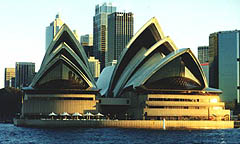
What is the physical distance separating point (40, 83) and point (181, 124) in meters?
39.1

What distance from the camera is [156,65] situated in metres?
141

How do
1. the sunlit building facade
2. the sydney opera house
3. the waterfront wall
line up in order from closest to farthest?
the waterfront wall → the sydney opera house → the sunlit building facade

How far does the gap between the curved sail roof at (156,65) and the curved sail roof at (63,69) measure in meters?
11.4

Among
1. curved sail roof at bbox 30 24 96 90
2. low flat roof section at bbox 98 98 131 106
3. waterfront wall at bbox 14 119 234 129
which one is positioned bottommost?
waterfront wall at bbox 14 119 234 129

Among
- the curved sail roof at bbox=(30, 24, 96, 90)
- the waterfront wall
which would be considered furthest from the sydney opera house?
the waterfront wall

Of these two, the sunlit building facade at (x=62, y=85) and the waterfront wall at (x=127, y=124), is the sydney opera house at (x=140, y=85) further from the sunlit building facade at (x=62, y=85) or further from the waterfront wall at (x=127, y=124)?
the waterfront wall at (x=127, y=124)

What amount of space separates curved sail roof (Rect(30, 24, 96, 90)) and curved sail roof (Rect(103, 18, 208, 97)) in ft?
37.5

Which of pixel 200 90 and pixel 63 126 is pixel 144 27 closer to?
pixel 200 90

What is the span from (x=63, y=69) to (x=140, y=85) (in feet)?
69.0

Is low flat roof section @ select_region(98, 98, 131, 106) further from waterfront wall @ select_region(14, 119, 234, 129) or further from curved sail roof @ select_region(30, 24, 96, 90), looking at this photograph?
waterfront wall @ select_region(14, 119, 234, 129)

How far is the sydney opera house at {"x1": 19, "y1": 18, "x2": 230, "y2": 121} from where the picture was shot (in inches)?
5497

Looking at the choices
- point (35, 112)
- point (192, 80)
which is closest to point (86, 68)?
point (35, 112)

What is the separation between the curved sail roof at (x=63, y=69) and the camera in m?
144

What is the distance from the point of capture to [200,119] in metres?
141
